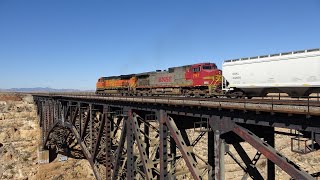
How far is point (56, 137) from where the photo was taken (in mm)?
47031

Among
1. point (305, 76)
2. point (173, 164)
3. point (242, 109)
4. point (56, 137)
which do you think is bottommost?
point (56, 137)

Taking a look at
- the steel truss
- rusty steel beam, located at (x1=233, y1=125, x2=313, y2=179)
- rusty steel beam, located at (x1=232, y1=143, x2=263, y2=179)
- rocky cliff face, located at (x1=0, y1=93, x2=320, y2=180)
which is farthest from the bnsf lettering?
rusty steel beam, located at (x1=233, y1=125, x2=313, y2=179)

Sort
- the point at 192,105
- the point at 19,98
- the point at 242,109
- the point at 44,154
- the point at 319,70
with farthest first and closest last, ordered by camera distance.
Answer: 1. the point at 19,98
2. the point at 44,154
3. the point at 319,70
4. the point at 192,105
5. the point at 242,109

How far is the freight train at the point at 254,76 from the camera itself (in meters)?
16.7

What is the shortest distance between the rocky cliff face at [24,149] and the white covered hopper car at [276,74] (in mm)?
32276

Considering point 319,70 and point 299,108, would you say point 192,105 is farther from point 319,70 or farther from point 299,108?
point 319,70

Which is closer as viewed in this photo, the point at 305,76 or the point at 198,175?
the point at 198,175

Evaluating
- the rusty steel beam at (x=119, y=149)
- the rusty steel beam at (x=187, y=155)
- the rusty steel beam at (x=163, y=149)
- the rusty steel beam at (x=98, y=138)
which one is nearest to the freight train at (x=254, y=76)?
the rusty steel beam at (x=163, y=149)

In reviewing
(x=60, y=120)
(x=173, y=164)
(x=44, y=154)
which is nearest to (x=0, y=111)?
(x=44, y=154)

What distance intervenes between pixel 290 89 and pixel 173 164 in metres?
8.51

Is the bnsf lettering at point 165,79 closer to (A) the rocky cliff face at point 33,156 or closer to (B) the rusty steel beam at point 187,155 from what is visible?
(A) the rocky cliff face at point 33,156

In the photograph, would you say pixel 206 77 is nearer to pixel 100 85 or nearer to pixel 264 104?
pixel 264 104

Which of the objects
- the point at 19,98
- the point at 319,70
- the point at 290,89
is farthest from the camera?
the point at 19,98

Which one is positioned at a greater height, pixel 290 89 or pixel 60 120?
pixel 290 89
